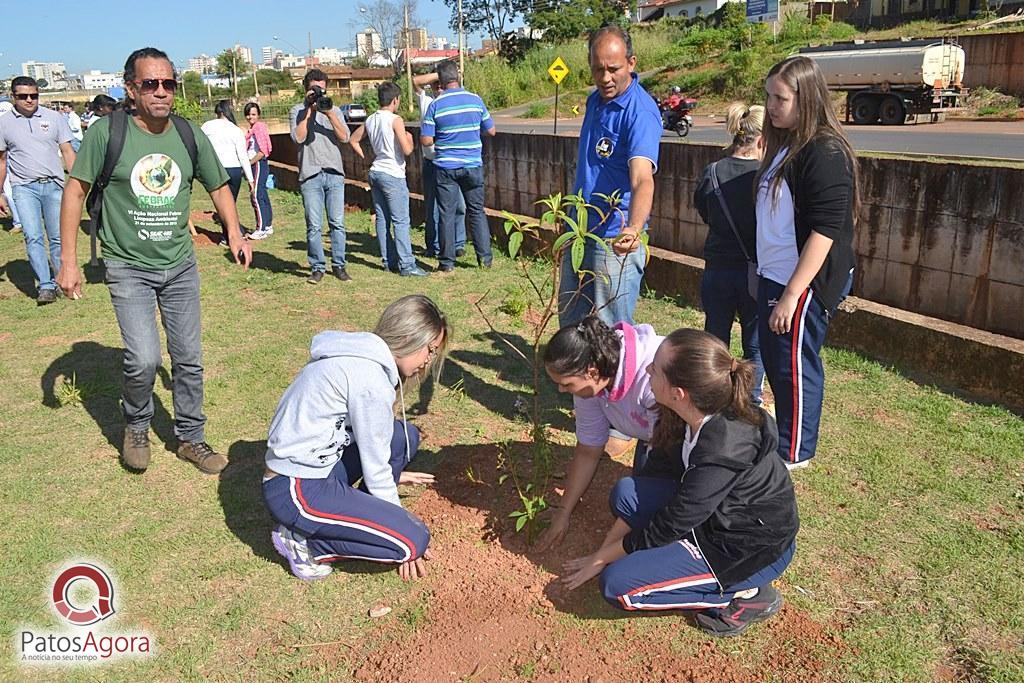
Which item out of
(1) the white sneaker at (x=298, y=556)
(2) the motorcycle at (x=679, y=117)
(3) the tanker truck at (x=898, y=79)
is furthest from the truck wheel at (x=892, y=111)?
(1) the white sneaker at (x=298, y=556)

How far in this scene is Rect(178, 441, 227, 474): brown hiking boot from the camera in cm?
385

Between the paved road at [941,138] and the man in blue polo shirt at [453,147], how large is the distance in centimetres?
439

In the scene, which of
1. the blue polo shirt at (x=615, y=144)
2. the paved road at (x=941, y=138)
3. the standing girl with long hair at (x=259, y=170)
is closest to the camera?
the blue polo shirt at (x=615, y=144)

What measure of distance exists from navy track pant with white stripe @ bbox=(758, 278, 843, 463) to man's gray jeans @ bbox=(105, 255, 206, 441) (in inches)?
103

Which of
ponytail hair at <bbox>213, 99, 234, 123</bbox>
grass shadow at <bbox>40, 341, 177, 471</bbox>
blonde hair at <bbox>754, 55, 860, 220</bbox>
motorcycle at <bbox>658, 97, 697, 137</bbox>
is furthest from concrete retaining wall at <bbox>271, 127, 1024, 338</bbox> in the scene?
motorcycle at <bbox>658, 97, 697, 137</bbox>

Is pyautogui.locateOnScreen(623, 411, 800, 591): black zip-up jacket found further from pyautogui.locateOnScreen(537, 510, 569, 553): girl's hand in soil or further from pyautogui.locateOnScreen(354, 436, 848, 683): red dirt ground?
pyautogui.locateOnScreen(537, 510, 569, 553): girl's hand in soil

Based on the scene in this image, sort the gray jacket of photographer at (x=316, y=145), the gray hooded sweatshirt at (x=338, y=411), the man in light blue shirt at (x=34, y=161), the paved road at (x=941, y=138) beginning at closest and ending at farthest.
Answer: the gray hooded sweatshirt at (x=338, y=411) → the man in light blue shirt at (x=34, y=161) → the gray jacket of photographer at (x=316, y=145) → the paved road at (x=941, y=138)

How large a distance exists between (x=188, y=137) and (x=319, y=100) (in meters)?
3.59

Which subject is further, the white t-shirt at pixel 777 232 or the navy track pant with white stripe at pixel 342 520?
the white t-shirt at pixel 777 232

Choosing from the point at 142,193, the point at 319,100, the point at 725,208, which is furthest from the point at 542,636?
the point at 319,100

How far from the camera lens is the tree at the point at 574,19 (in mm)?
46094

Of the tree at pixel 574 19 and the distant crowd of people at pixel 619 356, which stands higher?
the tree at pixel 574 19

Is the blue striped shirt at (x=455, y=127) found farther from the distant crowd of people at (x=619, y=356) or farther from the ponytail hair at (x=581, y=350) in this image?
the ponytail hair at (x=581, y=350)

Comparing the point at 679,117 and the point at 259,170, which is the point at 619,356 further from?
the point at 679,117
